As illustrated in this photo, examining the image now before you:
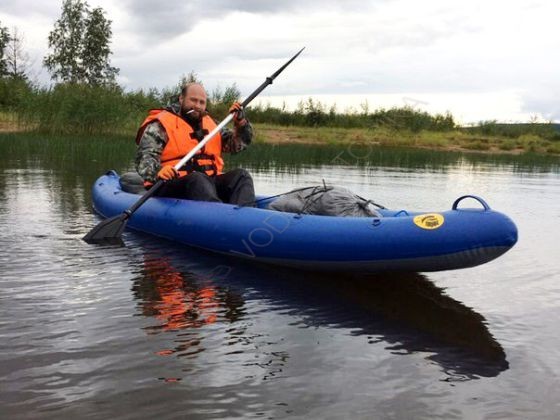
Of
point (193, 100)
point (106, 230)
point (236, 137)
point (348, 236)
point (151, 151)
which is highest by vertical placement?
point (193, 100)

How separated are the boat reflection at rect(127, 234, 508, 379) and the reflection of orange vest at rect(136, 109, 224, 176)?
37.4 inches

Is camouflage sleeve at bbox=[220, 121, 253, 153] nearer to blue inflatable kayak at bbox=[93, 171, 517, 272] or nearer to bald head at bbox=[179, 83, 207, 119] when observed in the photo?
bald head at bbox=[179, 83, 207, 119]

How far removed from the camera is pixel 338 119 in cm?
2464

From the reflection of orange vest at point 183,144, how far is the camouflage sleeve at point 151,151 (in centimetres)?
4

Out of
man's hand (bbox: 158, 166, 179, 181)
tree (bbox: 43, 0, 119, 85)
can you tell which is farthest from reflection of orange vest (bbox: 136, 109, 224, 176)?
tree (bbox: 43, 0, 119, 85)

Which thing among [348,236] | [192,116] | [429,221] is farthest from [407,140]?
[429,221]

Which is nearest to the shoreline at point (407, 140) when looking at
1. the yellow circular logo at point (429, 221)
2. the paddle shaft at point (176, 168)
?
the paddle shaft at point (176, 168)

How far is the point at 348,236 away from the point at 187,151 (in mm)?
1977

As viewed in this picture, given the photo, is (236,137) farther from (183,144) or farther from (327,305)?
(327,305)

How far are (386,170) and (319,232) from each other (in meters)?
9.16

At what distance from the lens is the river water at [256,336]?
7.54 ft

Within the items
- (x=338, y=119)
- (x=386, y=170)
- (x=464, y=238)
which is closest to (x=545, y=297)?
(x=464, y=238)

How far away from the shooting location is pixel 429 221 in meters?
3.60

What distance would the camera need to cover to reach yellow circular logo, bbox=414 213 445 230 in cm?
357
